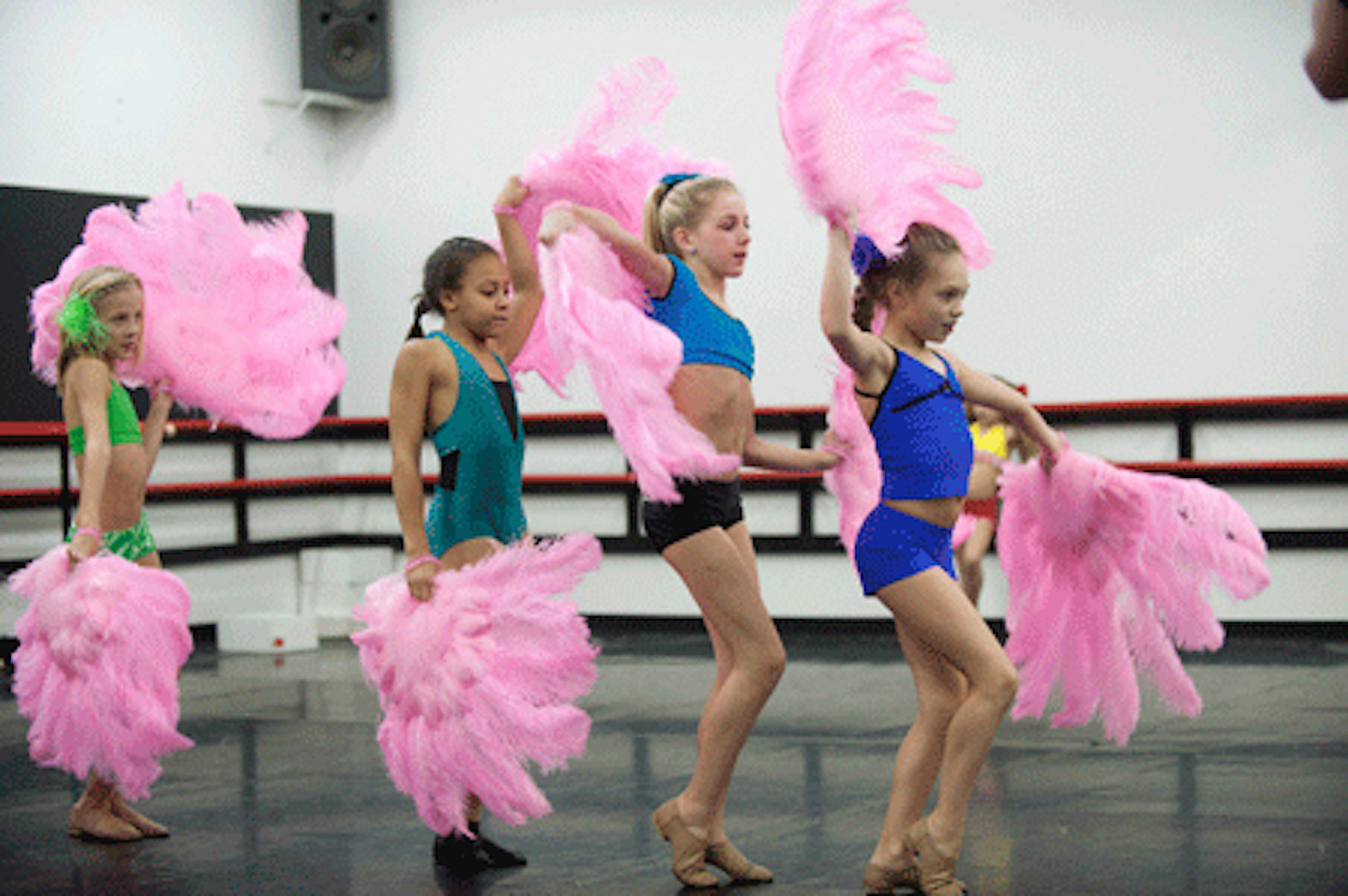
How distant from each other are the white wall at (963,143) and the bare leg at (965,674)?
3.95m

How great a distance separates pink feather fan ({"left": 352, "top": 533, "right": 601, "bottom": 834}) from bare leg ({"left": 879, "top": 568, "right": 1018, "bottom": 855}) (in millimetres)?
672

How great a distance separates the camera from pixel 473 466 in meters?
3.42

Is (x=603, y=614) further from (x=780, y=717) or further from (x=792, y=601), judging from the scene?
(x=780, y=717)

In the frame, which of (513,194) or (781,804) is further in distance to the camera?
(781,804)

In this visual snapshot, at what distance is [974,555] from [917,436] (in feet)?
12.5

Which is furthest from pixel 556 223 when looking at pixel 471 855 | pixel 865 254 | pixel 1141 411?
pixel 1141 411

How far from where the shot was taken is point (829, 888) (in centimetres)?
313

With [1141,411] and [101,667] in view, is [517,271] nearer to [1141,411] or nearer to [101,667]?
[101,667]

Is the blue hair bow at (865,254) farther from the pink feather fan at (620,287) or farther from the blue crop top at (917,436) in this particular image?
the pink feather fan at (620,287)

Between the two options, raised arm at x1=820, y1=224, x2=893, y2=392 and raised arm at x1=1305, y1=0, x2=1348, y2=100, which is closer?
raised arm at x1=1305, y1=0, x2=1348, y2=100

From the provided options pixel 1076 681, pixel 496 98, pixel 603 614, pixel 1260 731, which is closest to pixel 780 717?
pixel 1260 731

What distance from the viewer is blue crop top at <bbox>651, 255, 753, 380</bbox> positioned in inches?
126

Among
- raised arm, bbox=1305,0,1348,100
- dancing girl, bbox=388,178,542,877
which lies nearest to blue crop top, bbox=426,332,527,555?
dancing girl, bbox=388,178,542,877

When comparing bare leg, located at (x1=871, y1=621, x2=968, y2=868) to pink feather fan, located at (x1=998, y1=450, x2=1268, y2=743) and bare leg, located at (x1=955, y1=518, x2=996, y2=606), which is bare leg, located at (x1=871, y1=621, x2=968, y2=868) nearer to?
pink feather fan, located at (x1=998, y1=450, x2=1268, y2=743)
